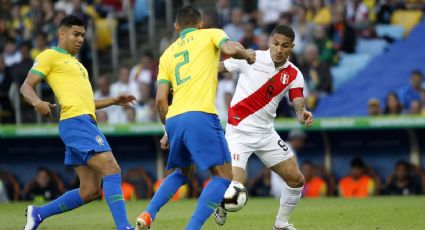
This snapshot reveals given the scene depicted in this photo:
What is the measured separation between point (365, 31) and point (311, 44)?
4.95 ft

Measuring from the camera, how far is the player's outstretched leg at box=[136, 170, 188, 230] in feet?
31.3

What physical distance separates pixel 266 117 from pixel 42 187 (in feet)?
33.7

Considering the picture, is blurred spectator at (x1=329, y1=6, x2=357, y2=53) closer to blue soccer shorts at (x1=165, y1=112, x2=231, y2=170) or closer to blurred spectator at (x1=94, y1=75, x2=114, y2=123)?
blurred spectator at (x1=94, y1=75, x2=114, y2=123)

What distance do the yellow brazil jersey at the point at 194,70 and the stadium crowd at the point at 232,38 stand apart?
1024 cm

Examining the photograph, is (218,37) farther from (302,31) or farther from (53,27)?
(53,27)

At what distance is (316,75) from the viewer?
21484 mm

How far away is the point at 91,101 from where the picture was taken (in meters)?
11.0

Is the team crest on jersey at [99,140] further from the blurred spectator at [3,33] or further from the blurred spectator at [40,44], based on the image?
the blurred spectator at [3,33]

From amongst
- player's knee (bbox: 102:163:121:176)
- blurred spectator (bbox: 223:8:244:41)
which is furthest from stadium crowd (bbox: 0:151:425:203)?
player's knee (bbox: 102:163:121:176)

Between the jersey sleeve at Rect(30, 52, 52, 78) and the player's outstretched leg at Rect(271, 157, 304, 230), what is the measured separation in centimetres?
285

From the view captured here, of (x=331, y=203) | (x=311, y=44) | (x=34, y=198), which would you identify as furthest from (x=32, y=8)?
(x=331, y=203)

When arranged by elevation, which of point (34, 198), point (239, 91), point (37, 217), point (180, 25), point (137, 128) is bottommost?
point (34, 198)

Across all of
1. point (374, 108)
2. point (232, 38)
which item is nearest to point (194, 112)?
point (374, 108)

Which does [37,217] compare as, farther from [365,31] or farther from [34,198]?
[365,31]
